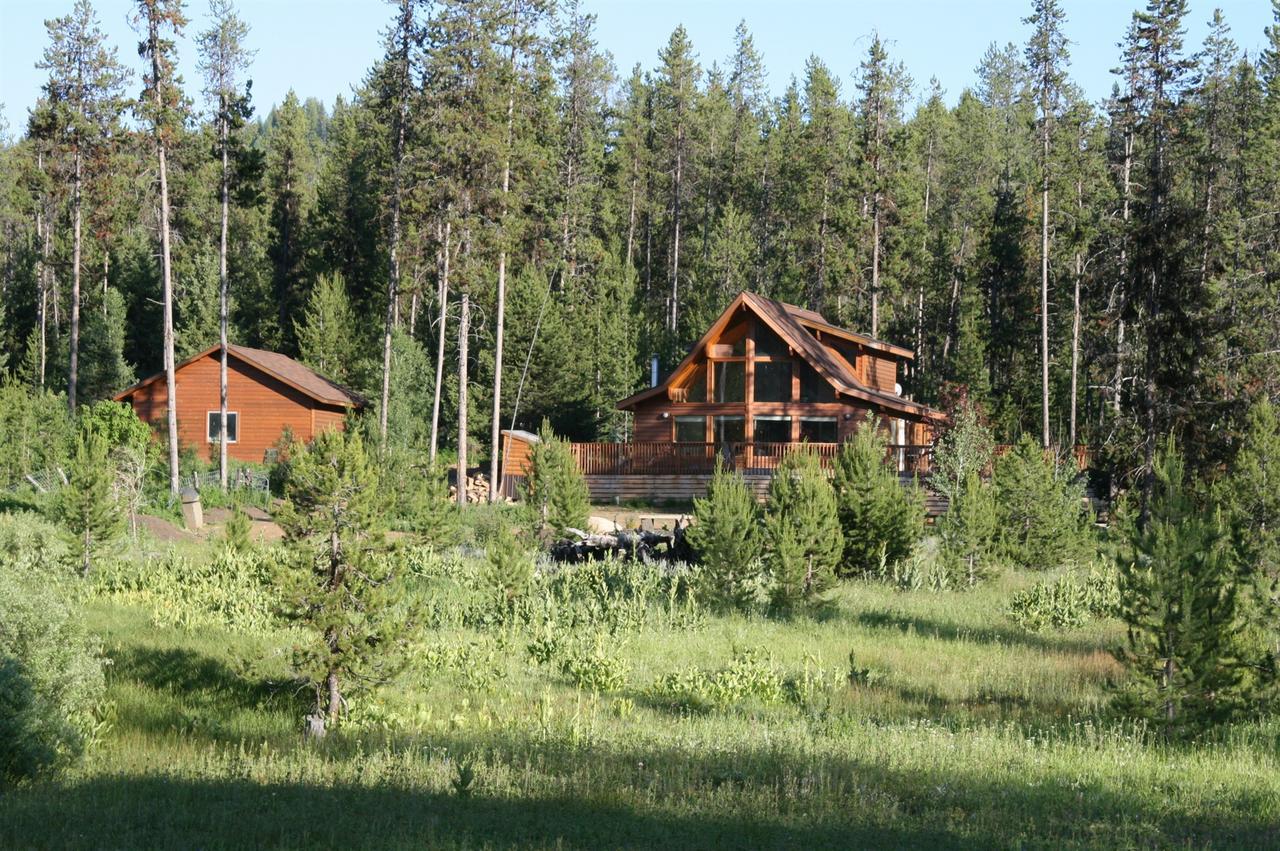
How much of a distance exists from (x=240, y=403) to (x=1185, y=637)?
42509 millimetres

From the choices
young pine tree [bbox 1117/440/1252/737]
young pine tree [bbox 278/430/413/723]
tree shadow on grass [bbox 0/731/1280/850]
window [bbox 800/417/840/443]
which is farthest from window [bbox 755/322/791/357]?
tree shadow on grass [bbox 0/731/1280/850]

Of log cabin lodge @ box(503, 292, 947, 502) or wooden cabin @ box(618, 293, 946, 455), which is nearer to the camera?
log cabin lodge @ box(503, 292, 947, 502)

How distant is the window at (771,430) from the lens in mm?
45094

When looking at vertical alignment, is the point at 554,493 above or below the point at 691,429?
below

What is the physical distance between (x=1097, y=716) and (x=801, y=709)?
3201 millimetres

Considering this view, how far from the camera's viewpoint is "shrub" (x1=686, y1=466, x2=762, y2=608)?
22188 mm

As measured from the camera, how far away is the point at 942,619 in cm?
2123

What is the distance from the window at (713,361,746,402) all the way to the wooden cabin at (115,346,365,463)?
14642 mm

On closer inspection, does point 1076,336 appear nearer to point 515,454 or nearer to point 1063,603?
point 515,454

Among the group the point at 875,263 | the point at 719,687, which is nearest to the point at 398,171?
the point at 875,263

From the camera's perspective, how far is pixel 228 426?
5009 cm

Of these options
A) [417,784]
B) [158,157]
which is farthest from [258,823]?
[158,157]

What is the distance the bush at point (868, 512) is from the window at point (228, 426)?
30.9 m

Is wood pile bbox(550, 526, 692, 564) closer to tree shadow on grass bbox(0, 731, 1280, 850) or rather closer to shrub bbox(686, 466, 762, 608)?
shrub bbox(686, 466, 762, 608)
